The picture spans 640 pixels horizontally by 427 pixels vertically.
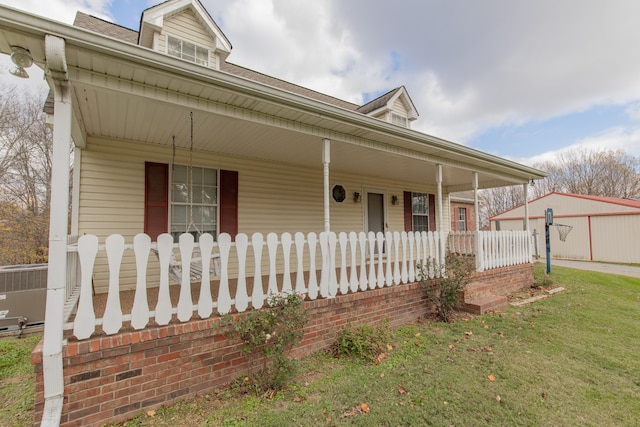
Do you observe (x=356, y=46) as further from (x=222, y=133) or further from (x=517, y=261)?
(x=517, y=261)

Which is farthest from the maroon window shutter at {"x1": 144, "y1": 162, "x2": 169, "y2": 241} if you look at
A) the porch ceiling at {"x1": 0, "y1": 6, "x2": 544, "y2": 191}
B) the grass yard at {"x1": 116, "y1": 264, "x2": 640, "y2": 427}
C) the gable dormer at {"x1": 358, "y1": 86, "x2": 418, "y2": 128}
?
the gable dormer at {"x1": 358, "y1": 86, "x2": 418, "y2": 128}

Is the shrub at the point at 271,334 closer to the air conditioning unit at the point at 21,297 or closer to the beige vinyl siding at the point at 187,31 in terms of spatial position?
the air conditioning unit at the point at 21,297

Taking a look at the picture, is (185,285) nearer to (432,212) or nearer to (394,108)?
(394,108)

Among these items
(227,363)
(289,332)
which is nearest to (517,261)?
(289,332)

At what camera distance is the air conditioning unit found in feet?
14.9

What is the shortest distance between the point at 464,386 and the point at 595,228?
17436 millimetres

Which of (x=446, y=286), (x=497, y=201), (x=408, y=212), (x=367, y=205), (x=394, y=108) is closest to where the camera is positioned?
(x=446, y=286)

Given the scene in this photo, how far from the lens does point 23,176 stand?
441 inches

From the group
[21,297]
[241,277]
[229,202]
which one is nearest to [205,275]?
[241,277]

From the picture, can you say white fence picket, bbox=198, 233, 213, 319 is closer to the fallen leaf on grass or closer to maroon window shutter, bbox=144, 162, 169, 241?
the fallen leaf on grass

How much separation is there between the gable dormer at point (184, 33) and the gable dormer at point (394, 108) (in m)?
4.46

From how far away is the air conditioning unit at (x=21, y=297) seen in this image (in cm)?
453

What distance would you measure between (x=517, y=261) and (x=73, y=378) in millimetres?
8516

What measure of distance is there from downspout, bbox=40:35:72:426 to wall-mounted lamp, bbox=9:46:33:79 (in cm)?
13
